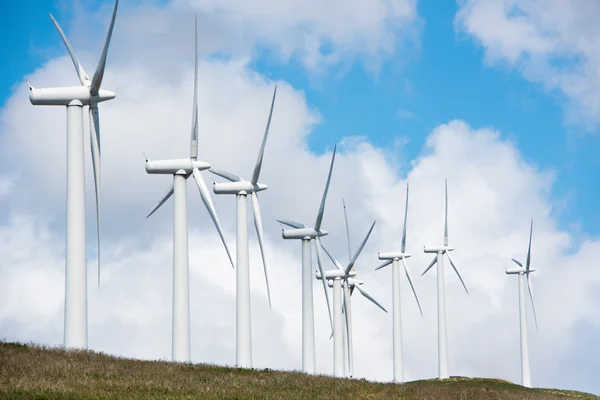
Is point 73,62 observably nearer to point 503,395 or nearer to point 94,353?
point 94,353

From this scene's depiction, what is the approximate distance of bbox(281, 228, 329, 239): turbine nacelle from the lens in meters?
97.2

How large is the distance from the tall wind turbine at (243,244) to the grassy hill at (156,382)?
982 inches

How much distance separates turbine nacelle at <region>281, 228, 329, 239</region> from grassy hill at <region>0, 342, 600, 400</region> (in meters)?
46.4

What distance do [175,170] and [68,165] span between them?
16.3 meters

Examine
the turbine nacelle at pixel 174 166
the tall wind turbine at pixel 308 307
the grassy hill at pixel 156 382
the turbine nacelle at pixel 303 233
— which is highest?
the turbine nacelle at pixel 303 233

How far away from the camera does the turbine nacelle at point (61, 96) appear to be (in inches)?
2179

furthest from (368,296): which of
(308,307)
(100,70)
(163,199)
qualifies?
(100,70)

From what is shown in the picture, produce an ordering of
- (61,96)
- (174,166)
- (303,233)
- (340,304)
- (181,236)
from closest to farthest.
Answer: (61,96), (181,236), (174,166), (303,233), (340,304)

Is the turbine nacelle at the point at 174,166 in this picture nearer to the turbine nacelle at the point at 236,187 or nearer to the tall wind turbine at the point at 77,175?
the turbine nacelle at the point at 236,187

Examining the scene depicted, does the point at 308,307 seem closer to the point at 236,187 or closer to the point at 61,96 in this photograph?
the point at 236,187

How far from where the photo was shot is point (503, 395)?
147 feet

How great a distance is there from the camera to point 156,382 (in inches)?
1606

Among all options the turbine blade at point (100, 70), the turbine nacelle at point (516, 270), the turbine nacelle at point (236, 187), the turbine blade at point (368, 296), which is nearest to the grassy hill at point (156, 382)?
the turbine blade at point (100, 70)

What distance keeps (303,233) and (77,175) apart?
4554 centimetres
